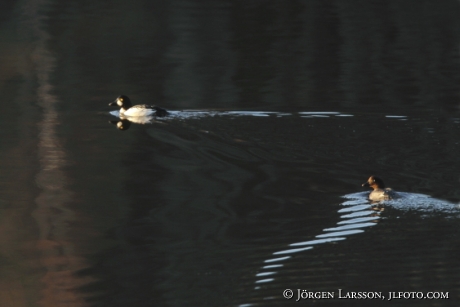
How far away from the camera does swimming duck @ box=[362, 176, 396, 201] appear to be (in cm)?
881

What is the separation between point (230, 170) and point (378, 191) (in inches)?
97.7

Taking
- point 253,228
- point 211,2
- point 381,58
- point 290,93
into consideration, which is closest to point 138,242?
point 253,228

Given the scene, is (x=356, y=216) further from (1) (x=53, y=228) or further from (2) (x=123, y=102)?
(2) (x=123, y=102)

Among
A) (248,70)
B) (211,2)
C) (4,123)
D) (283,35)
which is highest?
(211,2)

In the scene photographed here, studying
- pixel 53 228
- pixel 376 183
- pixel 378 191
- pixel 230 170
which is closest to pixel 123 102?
pixel 230 170

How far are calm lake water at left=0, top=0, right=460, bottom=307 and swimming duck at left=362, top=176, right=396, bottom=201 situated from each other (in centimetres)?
13

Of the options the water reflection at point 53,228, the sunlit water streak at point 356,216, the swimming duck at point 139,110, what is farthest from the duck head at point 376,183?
the swimming duck at point 139,110

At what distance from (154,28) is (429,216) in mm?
16639

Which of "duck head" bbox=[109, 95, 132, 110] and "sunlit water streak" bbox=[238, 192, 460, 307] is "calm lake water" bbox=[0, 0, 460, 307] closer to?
"sunlit water streak" bbox=[238, 192, 460, 307]

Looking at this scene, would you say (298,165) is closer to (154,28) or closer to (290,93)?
(290,93)

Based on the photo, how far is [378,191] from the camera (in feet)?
29.4

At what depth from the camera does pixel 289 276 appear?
689 centimetres

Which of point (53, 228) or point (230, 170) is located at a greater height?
point (230, 170)

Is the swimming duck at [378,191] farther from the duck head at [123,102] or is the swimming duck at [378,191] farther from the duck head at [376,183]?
the duck head at [123,102]
